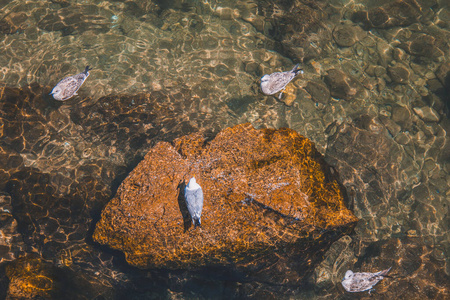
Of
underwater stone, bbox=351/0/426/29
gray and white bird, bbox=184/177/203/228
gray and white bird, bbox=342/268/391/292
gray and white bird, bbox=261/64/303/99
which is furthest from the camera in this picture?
underwater stone, bbox=351/0/426/29

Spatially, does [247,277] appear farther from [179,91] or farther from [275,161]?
[179,91]

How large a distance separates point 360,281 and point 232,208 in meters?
3.06

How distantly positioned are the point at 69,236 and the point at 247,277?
360 centimetres

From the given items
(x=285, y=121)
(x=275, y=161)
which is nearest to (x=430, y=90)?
(x=285, y=121)

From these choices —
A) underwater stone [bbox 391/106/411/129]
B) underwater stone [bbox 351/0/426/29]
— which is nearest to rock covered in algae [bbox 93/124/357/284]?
underwater stone [bbox 391/106/411/129]

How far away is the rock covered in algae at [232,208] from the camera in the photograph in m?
4.91

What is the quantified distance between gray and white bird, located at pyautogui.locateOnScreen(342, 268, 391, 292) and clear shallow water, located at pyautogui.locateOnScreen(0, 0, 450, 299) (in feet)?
1.46

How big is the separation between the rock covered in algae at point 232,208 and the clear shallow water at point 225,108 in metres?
1.20

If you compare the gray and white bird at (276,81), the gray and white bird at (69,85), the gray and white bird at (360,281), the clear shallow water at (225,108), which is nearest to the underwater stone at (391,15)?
the clear shallow water at (225,108)

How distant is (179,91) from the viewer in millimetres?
7656

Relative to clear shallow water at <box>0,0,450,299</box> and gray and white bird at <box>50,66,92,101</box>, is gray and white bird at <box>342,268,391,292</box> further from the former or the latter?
gray and white bird at <box>50,66,92,101</box>

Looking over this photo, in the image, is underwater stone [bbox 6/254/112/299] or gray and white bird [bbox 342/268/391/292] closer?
underwater stone [bbox 6/254/112/299]

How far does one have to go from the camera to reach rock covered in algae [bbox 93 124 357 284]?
4.91m

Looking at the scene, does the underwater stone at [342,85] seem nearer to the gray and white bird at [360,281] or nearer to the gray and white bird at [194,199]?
the gray and white bird at [360,281]
